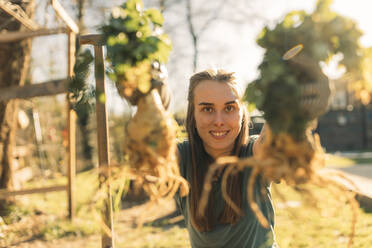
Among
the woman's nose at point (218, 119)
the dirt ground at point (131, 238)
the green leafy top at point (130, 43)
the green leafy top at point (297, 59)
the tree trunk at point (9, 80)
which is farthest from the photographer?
the dirt ground at point (131, 238)

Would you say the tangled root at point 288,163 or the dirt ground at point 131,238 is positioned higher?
the tangled root at point 288,163

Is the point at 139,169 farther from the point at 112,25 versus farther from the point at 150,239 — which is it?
the point at 150,239

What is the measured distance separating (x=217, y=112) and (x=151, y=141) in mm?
545

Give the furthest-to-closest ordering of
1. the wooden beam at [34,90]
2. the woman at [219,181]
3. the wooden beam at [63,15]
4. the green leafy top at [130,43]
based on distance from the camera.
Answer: the wooden beam at [34,90] < the wooden beam at [63,15] < the woman at [219,181] < the green leafy top at [130,43]

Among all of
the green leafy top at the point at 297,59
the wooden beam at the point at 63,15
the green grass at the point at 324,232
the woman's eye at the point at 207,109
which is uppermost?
the wooden beam at the point at 63,15

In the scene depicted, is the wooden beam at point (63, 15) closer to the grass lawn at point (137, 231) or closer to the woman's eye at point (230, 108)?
the grass lawn at point (137, 231)

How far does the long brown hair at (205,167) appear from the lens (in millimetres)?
1821

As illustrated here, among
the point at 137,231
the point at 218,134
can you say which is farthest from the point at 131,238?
the point at 218,134

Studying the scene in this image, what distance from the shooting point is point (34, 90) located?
3.15 meters

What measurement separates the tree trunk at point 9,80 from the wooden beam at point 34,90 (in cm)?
77

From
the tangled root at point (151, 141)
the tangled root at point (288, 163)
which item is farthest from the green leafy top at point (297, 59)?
the tangled root at point (151, 141)

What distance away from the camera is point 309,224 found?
4328mm

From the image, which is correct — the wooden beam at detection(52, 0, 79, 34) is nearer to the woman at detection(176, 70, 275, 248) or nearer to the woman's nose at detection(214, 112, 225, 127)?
the woman at detection(176, 70, 275, 248)

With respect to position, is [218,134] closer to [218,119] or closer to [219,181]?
[218,119]
